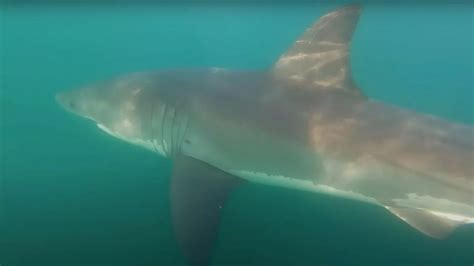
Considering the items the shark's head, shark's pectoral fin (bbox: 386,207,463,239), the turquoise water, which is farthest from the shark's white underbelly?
the turquoise water

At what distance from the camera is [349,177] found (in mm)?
3365

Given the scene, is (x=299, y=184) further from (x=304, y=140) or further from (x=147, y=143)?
(x=147, y=143)

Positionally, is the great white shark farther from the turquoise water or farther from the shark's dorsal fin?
the turquoise water

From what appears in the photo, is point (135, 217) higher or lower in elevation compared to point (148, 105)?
lower

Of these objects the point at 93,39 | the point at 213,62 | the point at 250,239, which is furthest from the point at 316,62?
the point at 93,39

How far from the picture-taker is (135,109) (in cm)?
424

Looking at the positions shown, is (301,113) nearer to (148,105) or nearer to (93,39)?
(148,105)

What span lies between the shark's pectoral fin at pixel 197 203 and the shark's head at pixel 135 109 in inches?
11.3

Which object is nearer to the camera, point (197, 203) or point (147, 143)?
point (197, 203)

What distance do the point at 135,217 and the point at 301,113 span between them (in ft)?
6.99

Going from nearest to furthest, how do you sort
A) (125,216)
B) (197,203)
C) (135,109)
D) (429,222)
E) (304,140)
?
1. (429,222)
2. (304,140)
3. (197,203)
4. (135,109)
5. (125,216)

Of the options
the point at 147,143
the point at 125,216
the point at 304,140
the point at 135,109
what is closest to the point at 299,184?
the point at 304,140

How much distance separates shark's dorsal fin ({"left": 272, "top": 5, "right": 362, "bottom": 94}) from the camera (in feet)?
11.8

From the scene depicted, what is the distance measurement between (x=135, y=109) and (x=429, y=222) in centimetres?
244
